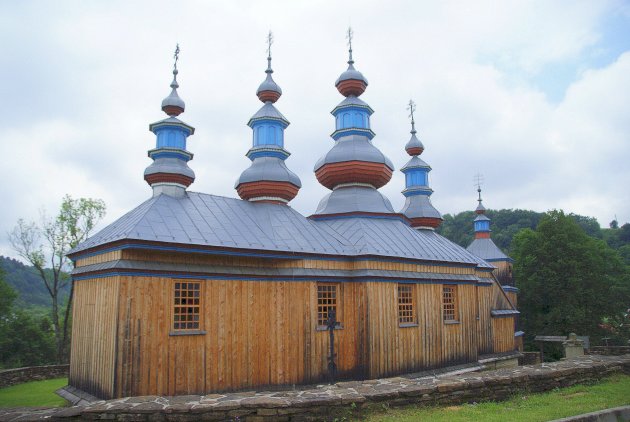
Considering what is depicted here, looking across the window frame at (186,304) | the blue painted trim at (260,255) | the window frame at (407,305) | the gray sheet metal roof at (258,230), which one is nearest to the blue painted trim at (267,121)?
the gray sheet metal roof at (258,230)

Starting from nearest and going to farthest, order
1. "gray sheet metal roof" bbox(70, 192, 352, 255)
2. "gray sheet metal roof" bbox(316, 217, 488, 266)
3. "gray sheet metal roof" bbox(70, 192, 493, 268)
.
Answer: "gray sheet metal roof" bbox(70, 192, 352, 255)
"gray sheet metal roof" bbox(70, 192, 493, 268)
"gray sheet metal roof" bbox(316, 217, 488, 266)

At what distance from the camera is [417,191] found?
24.9m

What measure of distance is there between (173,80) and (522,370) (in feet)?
48.2

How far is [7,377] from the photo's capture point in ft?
53.1

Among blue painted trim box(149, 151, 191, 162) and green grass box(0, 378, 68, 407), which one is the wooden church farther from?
green grass box(0, 378, 68, 407)

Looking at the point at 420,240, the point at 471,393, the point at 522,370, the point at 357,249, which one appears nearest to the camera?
the point at 471,393

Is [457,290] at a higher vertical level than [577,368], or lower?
higher

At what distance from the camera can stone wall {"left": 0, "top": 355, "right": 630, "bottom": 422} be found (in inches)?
273

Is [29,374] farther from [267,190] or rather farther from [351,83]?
[351,83]

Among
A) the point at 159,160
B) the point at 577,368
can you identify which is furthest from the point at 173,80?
the point at 577,368

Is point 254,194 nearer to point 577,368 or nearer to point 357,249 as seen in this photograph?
point 357,249

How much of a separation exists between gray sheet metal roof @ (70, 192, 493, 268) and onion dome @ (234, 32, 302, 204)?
2.17 ft

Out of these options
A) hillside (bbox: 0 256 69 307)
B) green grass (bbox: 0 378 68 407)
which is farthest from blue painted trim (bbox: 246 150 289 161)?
hillside (bbox: 0 256 69 307)

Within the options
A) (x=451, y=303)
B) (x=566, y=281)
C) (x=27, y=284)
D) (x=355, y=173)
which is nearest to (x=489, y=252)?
(x=566, y=281)
